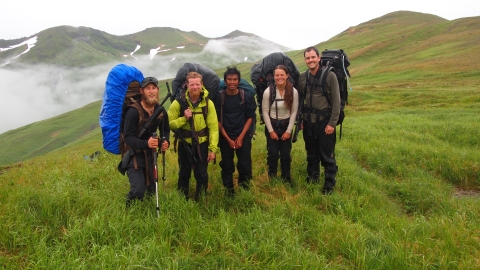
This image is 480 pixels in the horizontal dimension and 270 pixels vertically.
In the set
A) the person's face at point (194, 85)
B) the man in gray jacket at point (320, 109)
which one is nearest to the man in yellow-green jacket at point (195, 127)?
the person's face at point (194, 85)

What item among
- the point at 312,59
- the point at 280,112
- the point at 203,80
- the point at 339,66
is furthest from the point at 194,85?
the point at 339,66

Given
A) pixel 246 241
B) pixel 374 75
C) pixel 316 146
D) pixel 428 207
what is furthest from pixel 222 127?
pixel 374 75

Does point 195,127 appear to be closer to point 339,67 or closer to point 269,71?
point 269,71

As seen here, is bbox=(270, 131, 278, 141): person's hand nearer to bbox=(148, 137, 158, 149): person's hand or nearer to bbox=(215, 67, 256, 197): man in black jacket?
bbox=(215, 67, 256, 197): man in black jacket

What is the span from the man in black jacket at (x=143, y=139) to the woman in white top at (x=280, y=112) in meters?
2.20

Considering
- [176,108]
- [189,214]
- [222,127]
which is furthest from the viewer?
[222,127]

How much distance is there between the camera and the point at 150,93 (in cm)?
505

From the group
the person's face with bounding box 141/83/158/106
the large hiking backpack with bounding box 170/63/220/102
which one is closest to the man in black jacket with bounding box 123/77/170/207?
the person's face with bounding box 141/83/158/106

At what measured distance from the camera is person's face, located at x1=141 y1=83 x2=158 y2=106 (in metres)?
5.05

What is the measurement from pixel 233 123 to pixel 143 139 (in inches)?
71.1

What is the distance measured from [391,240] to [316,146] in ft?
9.28

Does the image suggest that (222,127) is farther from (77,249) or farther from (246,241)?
(77,249)

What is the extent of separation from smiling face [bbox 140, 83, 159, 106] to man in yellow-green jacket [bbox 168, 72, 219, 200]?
454 mm

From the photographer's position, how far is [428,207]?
20.9ft
